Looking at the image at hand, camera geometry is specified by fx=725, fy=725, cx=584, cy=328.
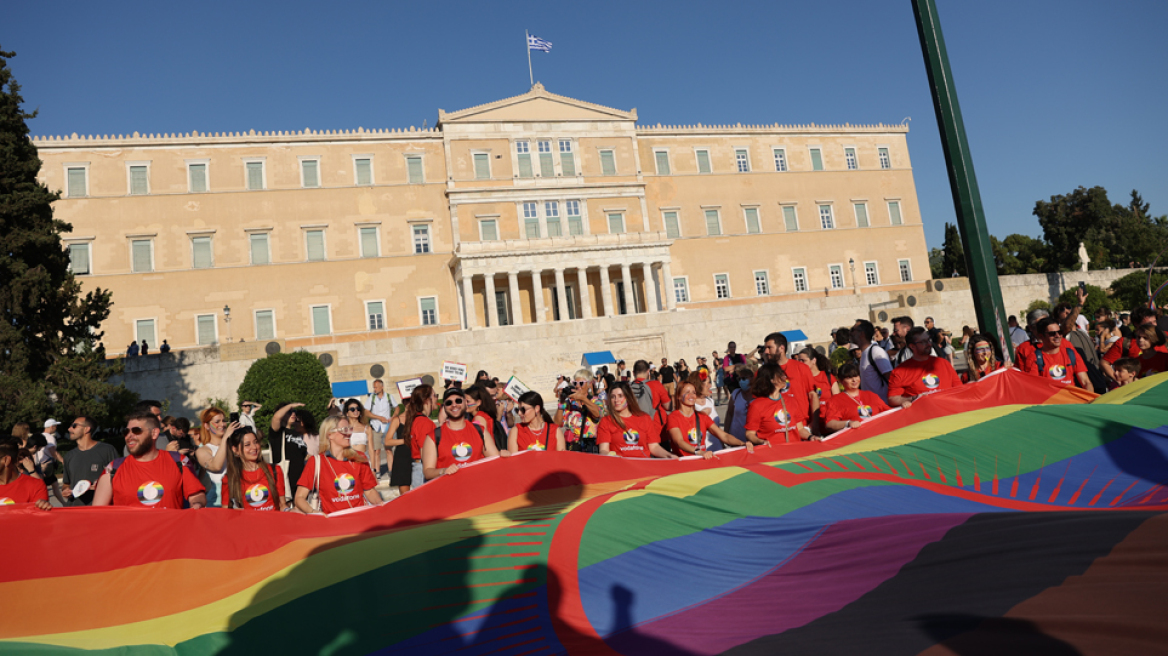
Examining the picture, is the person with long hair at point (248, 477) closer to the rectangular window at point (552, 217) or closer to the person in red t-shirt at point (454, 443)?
the person in red t-shirt at point (454, 443)

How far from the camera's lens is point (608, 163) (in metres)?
42.1

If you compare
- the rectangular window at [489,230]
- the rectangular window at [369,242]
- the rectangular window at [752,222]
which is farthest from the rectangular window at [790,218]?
the rectangular window at [369,242]

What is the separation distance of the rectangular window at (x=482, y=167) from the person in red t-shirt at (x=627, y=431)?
115 ft

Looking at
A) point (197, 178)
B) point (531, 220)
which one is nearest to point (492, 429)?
point (531, 220)

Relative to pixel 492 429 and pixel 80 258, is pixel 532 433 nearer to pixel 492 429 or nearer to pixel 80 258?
pixel 492 429

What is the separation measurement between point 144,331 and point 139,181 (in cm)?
758

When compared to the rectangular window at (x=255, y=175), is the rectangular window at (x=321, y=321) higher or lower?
lower

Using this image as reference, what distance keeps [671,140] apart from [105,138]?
3004 cm

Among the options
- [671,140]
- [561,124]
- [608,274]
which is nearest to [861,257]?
[671,140]

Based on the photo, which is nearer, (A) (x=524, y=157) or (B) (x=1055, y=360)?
(B) (x=1055, y=360)

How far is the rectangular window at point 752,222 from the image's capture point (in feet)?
146

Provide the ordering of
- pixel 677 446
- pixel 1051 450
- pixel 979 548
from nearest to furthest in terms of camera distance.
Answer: pixel 979 548 → pixel 1051 450 → pixel 677 446

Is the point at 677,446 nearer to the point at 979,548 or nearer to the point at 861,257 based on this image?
the point at 979,548

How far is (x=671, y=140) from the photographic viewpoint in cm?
4397
